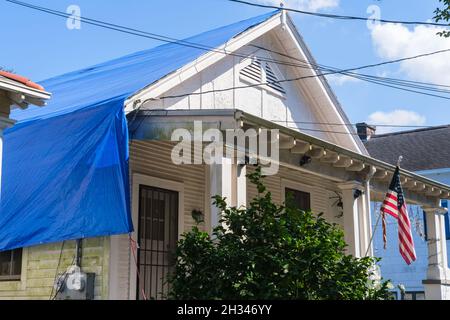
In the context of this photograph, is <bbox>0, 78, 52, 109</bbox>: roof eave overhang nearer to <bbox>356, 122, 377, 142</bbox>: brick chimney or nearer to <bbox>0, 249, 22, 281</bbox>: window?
<bbox>0, 249, 22, 281</bbox>: window

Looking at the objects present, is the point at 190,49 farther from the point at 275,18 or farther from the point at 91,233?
the point at 91,233

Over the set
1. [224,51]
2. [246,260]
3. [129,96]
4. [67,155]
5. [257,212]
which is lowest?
[246,260]

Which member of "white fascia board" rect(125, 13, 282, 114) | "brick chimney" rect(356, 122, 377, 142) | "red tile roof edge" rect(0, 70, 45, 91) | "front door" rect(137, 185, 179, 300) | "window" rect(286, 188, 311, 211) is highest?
"brick chimney" rect(356, 122, 377, 142)

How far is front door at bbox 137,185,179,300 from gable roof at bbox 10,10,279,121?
5.65 ft

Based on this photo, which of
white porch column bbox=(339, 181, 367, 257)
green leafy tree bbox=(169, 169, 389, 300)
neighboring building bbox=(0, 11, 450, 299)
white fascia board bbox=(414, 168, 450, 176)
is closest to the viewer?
green leafy tree bbox=(169, 169, 389, 300)

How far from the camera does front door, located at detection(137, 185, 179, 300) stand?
36.0 ft

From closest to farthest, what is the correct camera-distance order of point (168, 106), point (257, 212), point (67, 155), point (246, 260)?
point (246, 260) < point (257, 212) < point (67, 155) < point (168, 106)

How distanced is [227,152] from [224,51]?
372cm

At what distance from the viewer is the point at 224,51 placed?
12.7 metres

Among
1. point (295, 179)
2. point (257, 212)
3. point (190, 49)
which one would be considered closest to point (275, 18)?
point (190, 49)

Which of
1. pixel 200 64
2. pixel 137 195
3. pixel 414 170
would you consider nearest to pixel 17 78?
pixel 137 195

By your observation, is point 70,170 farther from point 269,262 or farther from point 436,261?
point 436,261

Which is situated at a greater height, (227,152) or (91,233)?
(227,152)

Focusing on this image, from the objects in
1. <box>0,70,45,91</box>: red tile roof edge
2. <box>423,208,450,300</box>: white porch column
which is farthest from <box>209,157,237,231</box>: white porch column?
<box>423,208,450,300</box>: white porch column
